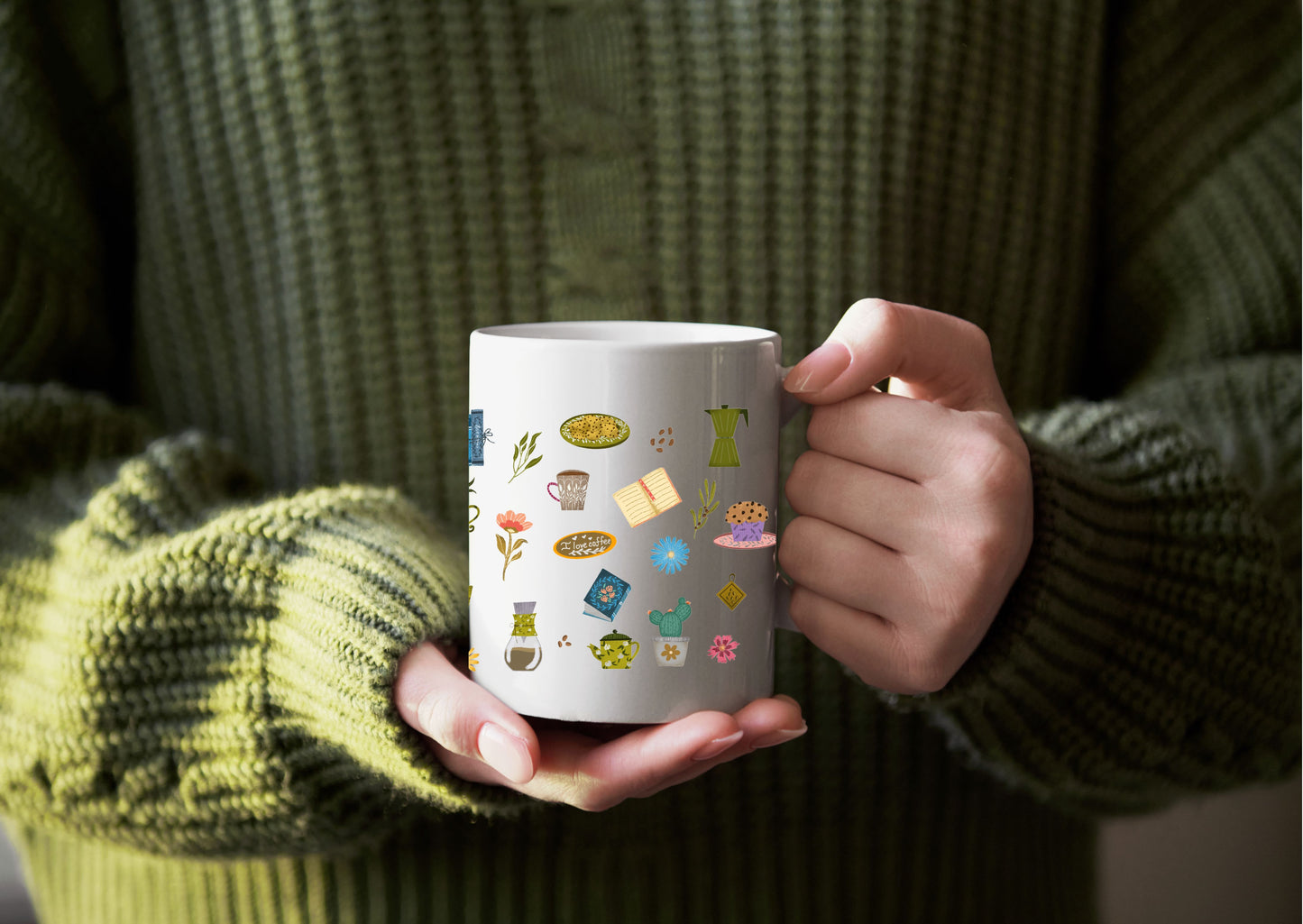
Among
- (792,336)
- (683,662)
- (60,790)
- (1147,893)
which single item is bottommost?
(1147,893)

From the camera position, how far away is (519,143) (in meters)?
0.78

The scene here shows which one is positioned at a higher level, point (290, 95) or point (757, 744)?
point (290, 95)

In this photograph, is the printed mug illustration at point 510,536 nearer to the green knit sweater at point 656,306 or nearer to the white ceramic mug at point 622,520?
the white ceramic mug at point 622,520

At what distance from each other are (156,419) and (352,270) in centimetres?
27

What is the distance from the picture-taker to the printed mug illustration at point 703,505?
50 cm

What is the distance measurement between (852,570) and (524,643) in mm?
173

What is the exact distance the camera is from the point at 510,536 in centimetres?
51

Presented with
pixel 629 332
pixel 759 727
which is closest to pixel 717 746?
pixel 759 727

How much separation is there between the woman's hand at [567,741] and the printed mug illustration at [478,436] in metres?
0.11

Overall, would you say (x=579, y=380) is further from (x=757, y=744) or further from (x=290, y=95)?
(x=290, y=95)

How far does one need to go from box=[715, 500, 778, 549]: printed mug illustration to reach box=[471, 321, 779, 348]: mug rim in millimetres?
83

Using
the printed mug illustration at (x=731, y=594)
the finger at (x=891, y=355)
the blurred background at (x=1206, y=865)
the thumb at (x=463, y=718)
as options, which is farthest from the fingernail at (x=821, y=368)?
the blurred background at (x=1206, y=865)

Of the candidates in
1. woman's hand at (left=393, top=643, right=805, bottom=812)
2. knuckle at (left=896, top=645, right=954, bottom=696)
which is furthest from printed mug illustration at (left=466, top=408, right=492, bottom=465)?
knuckle at (left=896, top=645, right=954, bottom=696)

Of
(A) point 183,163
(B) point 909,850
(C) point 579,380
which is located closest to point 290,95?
(A) point 183,163
